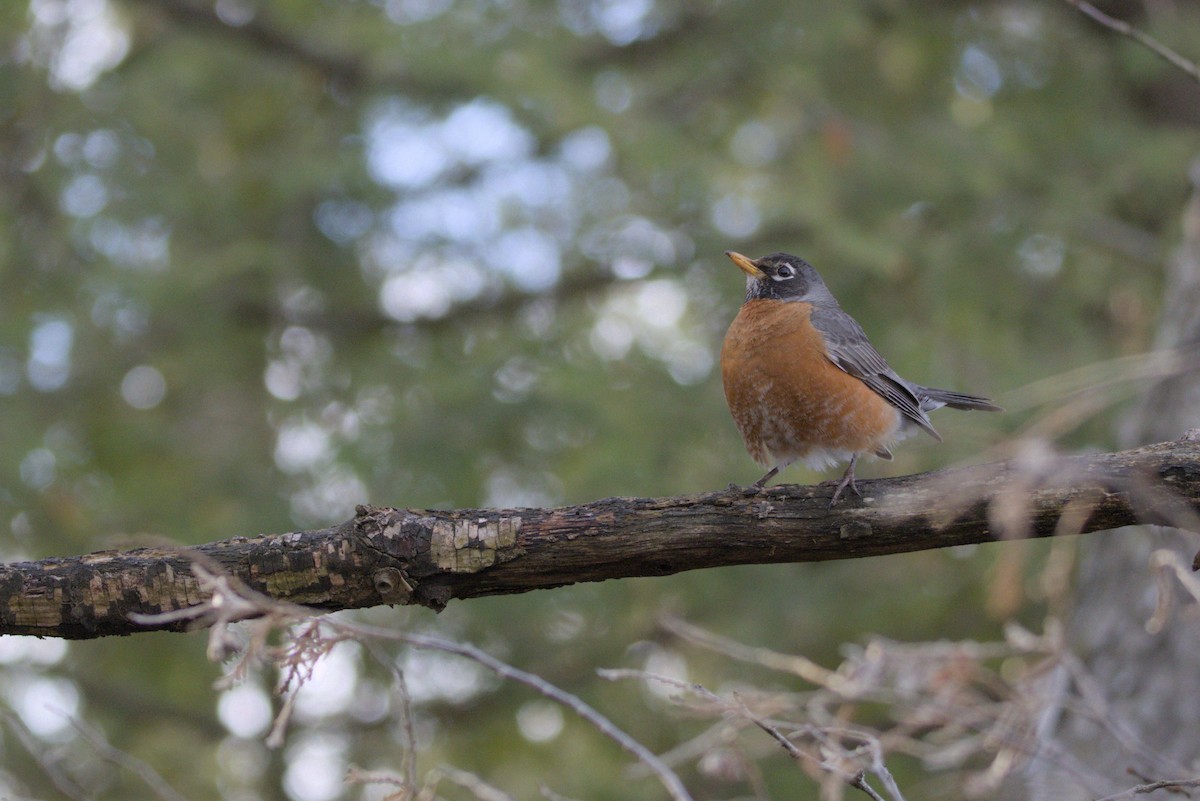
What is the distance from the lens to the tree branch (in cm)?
297

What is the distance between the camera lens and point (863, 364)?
463cm

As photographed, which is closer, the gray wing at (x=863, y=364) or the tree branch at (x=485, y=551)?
the tree branch at (x=485, y=551)

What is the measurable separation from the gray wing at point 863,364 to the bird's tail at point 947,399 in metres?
0.09

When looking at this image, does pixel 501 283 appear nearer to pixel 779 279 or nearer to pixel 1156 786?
pixel 779 279

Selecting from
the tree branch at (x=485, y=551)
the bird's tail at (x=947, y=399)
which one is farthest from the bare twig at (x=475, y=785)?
the bird's tail at (x=947, y=399)

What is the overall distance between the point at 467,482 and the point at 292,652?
4623 mm

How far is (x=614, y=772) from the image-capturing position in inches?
264

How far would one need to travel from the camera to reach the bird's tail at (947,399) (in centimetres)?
490

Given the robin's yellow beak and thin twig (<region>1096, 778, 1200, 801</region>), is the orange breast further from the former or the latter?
thin twig (<region>1096, 778, 1200, 801</region>)

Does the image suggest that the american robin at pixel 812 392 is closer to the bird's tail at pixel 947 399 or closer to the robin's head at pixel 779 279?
the bird's tail at pixel 947 399

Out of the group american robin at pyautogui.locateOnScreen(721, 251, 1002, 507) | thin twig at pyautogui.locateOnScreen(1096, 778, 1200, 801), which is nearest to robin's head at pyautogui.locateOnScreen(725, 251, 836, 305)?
american robin at pyautogui.locateOnScreen(721, 251, 1002, 507)

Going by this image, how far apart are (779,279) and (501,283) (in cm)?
318

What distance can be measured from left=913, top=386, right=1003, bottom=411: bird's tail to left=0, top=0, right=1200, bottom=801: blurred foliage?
1176mm

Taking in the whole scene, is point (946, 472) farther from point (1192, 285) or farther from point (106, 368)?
point (106, 368)
